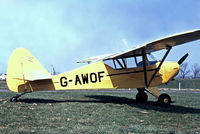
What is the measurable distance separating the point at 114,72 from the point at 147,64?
1.51m

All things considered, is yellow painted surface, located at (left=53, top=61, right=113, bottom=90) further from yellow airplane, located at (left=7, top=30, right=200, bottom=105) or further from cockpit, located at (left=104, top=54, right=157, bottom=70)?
cockpit, located at (left=104, top=54, right=157, bottom=70)

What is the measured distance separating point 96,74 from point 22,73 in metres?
3.21

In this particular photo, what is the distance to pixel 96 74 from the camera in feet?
28.5

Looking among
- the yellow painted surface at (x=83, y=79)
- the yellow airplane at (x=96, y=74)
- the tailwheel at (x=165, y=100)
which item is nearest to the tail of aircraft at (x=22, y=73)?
the yellow airplane at (x=96, y=74)

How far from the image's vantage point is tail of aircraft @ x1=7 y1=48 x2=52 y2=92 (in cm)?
834

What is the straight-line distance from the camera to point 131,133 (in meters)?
3.89

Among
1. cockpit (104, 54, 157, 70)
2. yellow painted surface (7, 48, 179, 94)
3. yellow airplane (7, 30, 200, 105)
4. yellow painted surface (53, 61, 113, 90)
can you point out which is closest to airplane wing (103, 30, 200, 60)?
cockpit (104, 54, 157, 70)

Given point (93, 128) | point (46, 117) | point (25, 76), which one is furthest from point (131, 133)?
point (25, 76)

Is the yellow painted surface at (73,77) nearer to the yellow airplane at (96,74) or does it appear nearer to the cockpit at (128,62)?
the yellow airplane at (96,74)

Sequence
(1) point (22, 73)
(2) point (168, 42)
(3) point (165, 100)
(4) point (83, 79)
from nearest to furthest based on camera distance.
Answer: (2) point (168, 42) < (3) point (165, 100) < (1) point (22, 73) < (4) point (83, 79)

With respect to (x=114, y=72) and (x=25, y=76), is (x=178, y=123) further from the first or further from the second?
(x=25, y=76)

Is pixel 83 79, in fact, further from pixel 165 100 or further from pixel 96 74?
pixel 165 100

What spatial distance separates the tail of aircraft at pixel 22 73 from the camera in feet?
27.3

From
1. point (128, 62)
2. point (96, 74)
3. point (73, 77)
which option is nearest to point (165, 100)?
point (128, 62)
